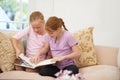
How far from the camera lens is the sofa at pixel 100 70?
229 cm

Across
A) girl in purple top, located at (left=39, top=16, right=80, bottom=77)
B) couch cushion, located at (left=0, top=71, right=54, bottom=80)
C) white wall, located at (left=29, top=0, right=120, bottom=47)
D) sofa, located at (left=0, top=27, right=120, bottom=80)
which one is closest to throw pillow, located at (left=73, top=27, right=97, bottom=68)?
sofa, located at (left=0, top=27, right=120, bottom=80)

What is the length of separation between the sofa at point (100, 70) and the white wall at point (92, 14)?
0.81m

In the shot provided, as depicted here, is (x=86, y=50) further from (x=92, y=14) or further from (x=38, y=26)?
(x=92, y=14)

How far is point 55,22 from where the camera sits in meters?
2.33

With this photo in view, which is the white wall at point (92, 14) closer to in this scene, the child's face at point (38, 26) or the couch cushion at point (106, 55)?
the couch cushion at point (106, 55)

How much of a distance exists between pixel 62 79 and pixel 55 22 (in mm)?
779

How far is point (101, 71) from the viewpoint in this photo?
94.5 inches

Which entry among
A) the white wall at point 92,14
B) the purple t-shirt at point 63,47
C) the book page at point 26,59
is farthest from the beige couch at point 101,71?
the white wall at point 92,14

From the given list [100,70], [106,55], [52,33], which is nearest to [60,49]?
[52,33]

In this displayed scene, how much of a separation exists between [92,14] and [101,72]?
1.46 metres

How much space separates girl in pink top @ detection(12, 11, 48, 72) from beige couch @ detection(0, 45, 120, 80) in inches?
9.3

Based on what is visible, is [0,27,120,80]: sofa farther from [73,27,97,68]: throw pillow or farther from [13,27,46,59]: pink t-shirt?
[13,27,46,59]: pink t-shirt

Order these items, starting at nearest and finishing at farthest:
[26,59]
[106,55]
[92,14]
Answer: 1. [26,59]
2. [106,55]
3. [92,14]

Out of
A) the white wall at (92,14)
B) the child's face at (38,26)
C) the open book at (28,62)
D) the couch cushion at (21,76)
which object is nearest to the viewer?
the couch cushion at (21,76)
